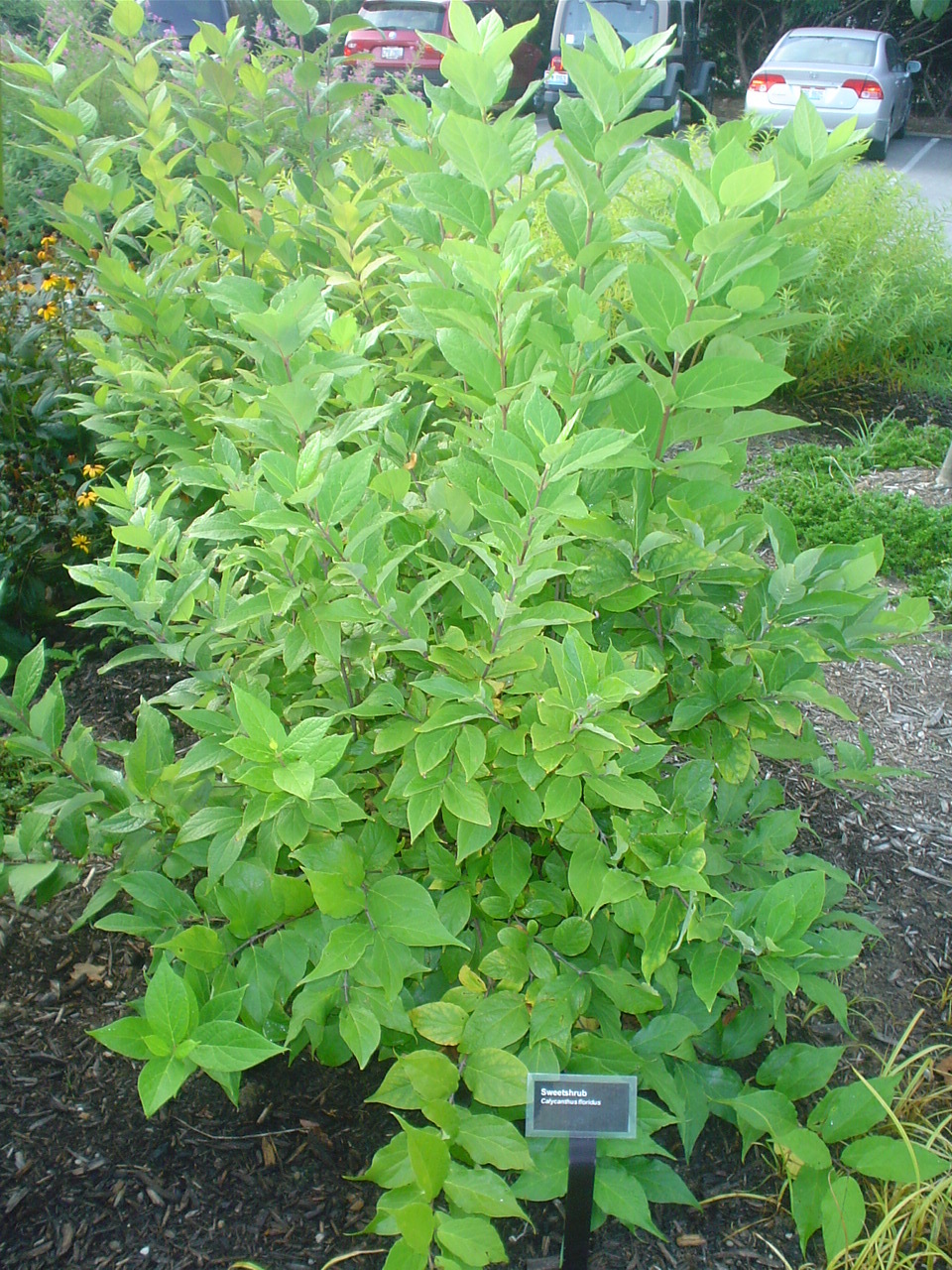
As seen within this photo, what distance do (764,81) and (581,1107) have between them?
15125 mm


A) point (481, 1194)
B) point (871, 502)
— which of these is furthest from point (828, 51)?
point (481, 1194)

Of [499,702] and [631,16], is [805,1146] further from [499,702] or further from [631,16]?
[631,16]

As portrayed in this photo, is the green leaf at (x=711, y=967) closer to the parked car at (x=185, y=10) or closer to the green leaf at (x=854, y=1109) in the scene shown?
the green leaf at (x=854, y=1109)

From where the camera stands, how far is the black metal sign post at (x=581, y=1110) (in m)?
1.38

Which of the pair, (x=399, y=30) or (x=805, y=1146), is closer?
(x=805, y=1146)

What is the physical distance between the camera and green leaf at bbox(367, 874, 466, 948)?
1.36 metres

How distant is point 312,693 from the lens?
1719 mm

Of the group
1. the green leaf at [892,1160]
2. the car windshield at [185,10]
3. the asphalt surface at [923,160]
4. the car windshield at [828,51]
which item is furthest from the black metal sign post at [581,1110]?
the car windshield at [828,51]

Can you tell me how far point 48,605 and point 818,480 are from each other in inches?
134

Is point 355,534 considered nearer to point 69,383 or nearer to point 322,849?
point 322,849

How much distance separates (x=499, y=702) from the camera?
150 cm

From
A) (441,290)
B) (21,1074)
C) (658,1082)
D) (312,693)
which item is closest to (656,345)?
(441,290)

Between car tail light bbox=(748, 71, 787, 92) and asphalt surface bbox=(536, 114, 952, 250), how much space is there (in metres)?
2.14

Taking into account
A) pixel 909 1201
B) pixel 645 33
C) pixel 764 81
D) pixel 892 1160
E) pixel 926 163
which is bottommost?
pixel 909 1201
